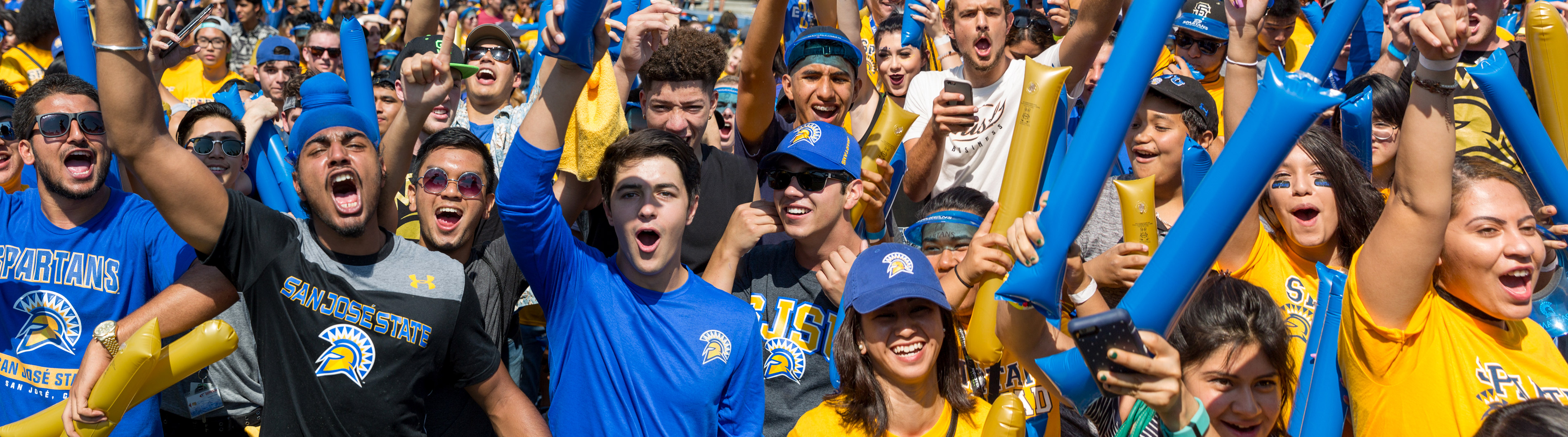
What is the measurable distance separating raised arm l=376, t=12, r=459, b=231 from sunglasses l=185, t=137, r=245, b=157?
1.54 m

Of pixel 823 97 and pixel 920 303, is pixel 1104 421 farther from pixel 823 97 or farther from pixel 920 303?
pixel 823 97

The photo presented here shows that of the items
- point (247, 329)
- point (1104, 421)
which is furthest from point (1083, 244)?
point (247, 329)

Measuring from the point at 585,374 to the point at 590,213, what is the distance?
148 cm

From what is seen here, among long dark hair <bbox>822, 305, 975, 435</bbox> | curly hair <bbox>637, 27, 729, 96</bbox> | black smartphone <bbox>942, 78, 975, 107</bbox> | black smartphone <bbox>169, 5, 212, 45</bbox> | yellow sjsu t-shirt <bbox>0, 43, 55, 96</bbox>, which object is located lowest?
yellow sjsu t-shirt <bbox>0, 43, 55, 96</bbox>

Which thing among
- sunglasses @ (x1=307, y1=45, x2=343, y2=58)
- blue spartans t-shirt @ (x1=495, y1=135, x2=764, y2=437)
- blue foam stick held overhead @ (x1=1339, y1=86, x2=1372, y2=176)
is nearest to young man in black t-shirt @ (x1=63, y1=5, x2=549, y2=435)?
blue spartans t-shirt @ (x1=495, y1=135, x2=764, y2=437)

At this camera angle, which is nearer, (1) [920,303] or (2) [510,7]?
(1) [920,303]

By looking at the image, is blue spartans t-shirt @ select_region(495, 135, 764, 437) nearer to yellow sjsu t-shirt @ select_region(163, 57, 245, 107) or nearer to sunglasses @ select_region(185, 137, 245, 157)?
sunglasses @ select_region(185, 137, 245, 157)

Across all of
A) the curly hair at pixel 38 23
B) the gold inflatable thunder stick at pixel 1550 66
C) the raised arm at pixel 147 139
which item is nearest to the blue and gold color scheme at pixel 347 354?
the raised arm at pixel 147 139

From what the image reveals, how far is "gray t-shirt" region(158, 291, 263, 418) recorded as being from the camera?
392 cm

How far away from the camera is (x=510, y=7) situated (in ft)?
46.6

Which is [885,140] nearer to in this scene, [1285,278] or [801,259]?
[801,259]

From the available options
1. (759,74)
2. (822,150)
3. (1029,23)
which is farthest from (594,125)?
(1029,23)

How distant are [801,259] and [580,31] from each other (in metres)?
1.34

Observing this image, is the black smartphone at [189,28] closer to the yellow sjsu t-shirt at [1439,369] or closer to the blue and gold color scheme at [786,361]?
the blue and gold color scheme at [786,361]
